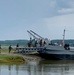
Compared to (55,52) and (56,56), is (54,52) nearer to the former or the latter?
(55,52)

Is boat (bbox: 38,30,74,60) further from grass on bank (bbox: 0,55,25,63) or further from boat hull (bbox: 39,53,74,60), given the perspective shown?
grass on bank (bbox: 0,55,25,63)

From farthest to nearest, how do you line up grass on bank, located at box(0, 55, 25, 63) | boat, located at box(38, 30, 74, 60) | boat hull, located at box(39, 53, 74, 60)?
boat hull, located at box(39, 53, 74, 60) → boat, located at box(38, 30, 74, 60) → grass on bank, located at box(0, 55, 25, 63)

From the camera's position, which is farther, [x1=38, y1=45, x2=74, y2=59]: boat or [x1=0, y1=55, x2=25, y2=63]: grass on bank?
[x1=38, y1=45, x2=74, y2=59]: boat

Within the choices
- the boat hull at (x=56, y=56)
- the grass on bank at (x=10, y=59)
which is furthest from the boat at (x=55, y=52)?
the grass on bank at (x=10, y=59)

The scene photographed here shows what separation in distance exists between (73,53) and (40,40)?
815cm

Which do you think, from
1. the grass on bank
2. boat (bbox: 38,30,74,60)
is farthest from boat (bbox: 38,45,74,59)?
the grass on bank

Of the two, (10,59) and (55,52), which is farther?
(55,52)

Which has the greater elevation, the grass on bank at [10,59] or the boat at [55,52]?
the boat at [55,52]

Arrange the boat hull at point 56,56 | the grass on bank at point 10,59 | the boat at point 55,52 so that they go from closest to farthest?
the grass on bank at point 10,59 < the boat at point 55,52 < the boat hull at point 56,56

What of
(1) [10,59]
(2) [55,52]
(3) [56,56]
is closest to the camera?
(1) [10,59]

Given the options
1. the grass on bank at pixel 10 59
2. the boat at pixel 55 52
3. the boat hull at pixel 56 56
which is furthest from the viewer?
the boat hull at pixel 56 56

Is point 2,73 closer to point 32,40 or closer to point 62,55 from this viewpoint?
point 62,55

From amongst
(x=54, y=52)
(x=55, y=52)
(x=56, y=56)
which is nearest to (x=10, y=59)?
(x=54, y=52)

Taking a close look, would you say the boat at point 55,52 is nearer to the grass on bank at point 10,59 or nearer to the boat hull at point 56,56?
the boat hull at point 56,56
